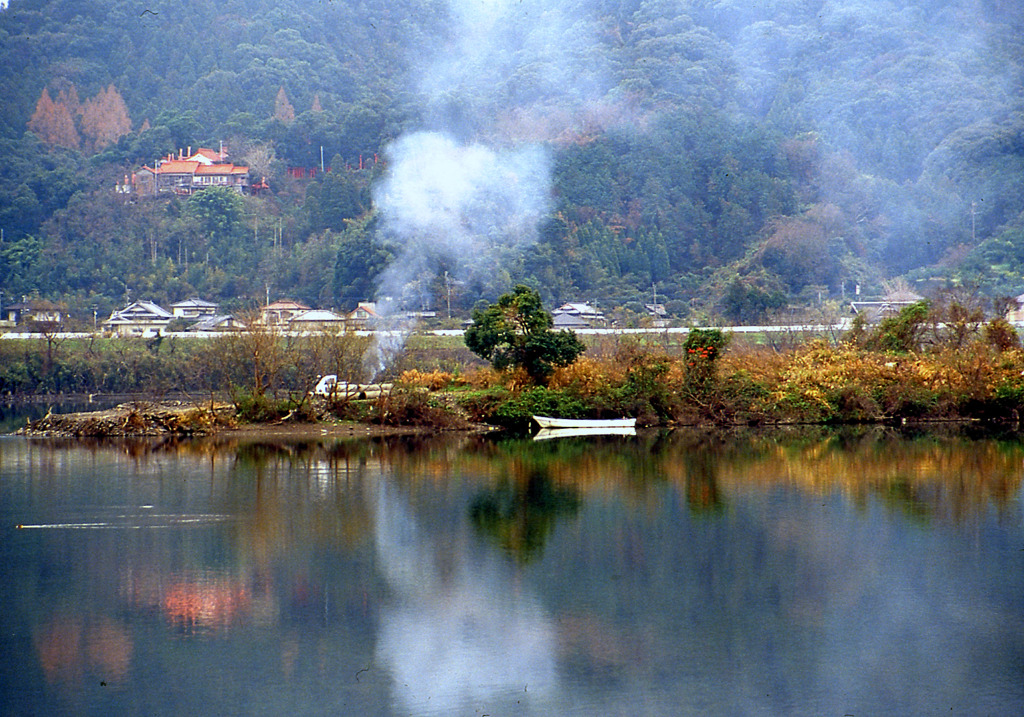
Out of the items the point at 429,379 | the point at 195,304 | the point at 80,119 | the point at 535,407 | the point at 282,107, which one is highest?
the point at 282,107

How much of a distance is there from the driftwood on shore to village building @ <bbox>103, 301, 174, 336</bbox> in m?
31.3

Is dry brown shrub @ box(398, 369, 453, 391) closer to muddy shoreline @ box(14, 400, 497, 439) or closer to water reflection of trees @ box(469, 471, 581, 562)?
muddy shoreline @ box(14, 400, 497, 439)

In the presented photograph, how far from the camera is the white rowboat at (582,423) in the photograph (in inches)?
1065

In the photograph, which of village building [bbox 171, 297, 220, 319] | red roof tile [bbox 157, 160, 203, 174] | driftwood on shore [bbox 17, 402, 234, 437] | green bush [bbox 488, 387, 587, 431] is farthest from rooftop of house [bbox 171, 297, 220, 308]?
green bush [bbox 488, 387, 587, 431]

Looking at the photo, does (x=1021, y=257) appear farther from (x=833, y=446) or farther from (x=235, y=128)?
(x=235, y=128)

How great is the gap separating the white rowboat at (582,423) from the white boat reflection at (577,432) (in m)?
0.09

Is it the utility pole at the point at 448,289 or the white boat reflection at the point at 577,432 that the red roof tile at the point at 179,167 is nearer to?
the utility pole at the point at 448,289

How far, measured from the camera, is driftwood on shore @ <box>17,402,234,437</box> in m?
26.0

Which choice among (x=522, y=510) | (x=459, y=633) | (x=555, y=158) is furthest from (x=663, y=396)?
(x=555, y=158)

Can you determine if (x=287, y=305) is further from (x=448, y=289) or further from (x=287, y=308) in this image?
(x=448, y=289)

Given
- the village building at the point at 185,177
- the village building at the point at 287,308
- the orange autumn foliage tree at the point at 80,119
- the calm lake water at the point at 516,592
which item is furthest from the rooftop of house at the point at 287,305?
the orange autumn foliage tree at the point at 80,119

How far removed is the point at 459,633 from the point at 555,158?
228 ft

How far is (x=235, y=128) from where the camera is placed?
3848 inches

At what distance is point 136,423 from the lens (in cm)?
2608
